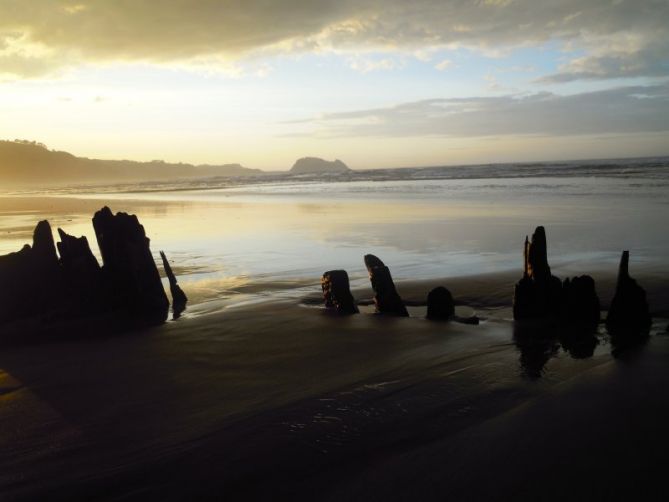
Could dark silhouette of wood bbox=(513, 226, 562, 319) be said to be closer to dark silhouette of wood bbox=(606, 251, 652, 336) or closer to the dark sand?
the dark sand

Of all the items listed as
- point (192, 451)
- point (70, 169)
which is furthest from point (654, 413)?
point (70, 169)

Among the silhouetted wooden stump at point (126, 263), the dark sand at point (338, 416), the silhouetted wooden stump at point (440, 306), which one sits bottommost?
the dark sand at point (338, 416)

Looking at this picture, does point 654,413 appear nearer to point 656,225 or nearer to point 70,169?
point 656,225

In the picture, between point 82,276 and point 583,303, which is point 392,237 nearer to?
point 583,303

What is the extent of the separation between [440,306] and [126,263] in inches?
208

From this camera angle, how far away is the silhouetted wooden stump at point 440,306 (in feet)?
24.6

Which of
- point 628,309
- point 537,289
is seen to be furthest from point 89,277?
point 628,309

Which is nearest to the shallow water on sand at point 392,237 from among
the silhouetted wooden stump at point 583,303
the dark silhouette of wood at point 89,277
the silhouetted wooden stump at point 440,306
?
the dark silhouette of wood at point 89,277

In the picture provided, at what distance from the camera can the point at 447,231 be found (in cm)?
1666

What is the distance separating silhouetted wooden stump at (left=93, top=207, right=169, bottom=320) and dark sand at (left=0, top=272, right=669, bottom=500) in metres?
1.67

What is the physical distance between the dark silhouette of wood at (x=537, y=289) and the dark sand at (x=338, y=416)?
46 centimetres

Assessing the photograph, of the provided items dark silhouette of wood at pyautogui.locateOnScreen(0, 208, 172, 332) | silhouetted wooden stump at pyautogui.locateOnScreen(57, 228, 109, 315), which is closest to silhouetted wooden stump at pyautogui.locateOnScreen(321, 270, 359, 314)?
dark silhouette of wood at pyautogui.locateOnScreen(0, 208, 172, 332)

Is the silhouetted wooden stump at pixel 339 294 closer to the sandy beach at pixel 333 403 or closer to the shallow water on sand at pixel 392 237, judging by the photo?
the sandy beach at pixel 333 403

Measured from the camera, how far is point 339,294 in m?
8.16
